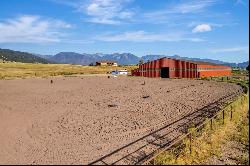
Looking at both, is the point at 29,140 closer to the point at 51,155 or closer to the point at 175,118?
the point at 51,155

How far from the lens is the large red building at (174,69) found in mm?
78125

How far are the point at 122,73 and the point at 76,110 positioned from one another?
235ft

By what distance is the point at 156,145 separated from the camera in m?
17.7

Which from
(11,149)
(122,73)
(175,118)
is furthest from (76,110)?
(122,73)

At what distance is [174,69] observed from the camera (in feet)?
266

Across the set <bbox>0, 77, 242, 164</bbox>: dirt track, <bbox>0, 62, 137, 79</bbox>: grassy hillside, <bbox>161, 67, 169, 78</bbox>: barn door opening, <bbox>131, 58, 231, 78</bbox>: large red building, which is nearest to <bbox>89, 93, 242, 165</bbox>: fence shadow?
<bbox>0, 77, 242, 164</bbox>: dirt track

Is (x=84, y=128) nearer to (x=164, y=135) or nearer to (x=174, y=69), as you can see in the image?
(x=164, y=135)

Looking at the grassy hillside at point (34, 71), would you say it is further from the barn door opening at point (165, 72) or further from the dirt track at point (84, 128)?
the dirt track at point (84, 128)

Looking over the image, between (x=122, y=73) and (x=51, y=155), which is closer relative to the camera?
(x=51, y=155)

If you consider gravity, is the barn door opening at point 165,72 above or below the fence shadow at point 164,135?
above

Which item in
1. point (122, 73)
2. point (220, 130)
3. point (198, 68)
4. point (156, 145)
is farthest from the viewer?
point (122, 73)

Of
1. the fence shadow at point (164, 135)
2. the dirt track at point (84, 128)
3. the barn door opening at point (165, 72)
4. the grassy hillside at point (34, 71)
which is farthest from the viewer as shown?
the grassy hillside at point (34, 71)

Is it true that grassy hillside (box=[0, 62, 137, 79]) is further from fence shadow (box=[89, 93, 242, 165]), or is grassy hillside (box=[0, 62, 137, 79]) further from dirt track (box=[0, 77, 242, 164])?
fence shadow (box=[89, 93, 242, 165])

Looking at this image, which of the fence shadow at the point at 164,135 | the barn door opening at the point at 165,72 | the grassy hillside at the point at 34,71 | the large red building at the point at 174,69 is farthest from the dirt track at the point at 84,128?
the grassy hillside at the point at 34,71
